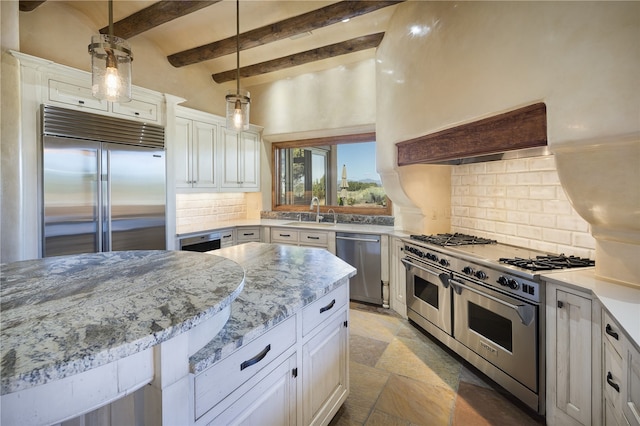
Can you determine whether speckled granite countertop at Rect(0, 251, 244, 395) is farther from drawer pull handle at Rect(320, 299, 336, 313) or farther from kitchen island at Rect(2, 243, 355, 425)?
drawer pull handle at Rect(320, 299, 336, 313)

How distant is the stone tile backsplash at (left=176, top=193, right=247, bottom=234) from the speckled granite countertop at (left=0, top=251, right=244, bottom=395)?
2621 mm

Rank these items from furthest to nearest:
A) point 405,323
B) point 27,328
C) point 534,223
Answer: point 405,323 < point 534,223 < point 27,328

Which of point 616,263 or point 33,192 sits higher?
point 33,192

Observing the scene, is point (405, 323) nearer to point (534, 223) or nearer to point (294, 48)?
point (534, 223)

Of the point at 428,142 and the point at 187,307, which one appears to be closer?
the point at 187,307

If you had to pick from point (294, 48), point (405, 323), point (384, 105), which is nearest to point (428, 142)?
point (384, 105)

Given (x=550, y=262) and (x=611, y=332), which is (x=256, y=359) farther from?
(x=550, y=262)

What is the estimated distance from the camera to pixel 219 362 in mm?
998

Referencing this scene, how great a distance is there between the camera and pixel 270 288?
1467 mm

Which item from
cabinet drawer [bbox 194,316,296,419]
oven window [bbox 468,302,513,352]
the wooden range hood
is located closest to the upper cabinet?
the wooden range hood

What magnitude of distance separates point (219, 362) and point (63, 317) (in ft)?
1.47

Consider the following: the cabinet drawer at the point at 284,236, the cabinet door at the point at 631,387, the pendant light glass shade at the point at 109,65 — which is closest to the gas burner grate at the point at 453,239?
the cabinet door at the point at 631,387

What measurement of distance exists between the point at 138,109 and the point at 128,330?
10.4 feet

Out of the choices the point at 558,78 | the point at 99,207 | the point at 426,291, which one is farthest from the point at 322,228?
the point at 558,78
